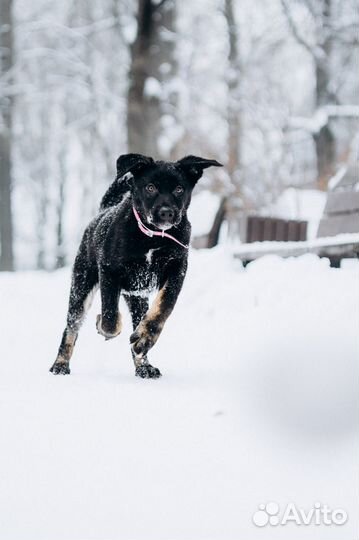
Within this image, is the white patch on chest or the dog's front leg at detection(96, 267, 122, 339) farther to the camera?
the dog's front leg at detection(96, 267, 122, 339)

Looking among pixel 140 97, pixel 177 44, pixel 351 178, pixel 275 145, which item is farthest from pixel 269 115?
pixel 351 178

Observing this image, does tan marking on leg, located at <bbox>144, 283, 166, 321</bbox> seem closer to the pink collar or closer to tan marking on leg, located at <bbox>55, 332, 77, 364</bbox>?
the pink collar

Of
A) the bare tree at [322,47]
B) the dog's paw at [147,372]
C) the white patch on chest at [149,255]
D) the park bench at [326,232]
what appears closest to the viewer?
the white patch on chest at [149,255]

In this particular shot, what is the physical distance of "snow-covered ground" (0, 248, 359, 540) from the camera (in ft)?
8.53

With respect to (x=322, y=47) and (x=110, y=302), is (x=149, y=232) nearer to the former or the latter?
(x=110, y=302)

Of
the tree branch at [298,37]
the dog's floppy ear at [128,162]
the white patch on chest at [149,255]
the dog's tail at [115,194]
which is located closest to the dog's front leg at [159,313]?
the white patch on chest at [149,255]

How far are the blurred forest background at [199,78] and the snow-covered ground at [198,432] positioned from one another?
7958 millimetres

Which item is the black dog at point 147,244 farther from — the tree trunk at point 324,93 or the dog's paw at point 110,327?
the tree trunk at point 324,93

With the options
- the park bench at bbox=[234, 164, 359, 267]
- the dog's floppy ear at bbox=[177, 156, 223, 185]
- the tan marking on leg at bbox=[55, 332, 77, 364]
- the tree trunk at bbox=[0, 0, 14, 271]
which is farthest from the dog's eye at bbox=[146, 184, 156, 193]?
the tree trunk at bbox=[0, 0, 14, 271]

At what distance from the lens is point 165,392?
171 inches

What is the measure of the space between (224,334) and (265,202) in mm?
12792

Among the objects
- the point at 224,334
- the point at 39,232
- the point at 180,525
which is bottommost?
the point at 39,232

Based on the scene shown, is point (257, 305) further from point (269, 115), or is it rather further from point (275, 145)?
point (275, 145)

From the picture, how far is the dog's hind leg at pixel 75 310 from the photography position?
17.5ft
